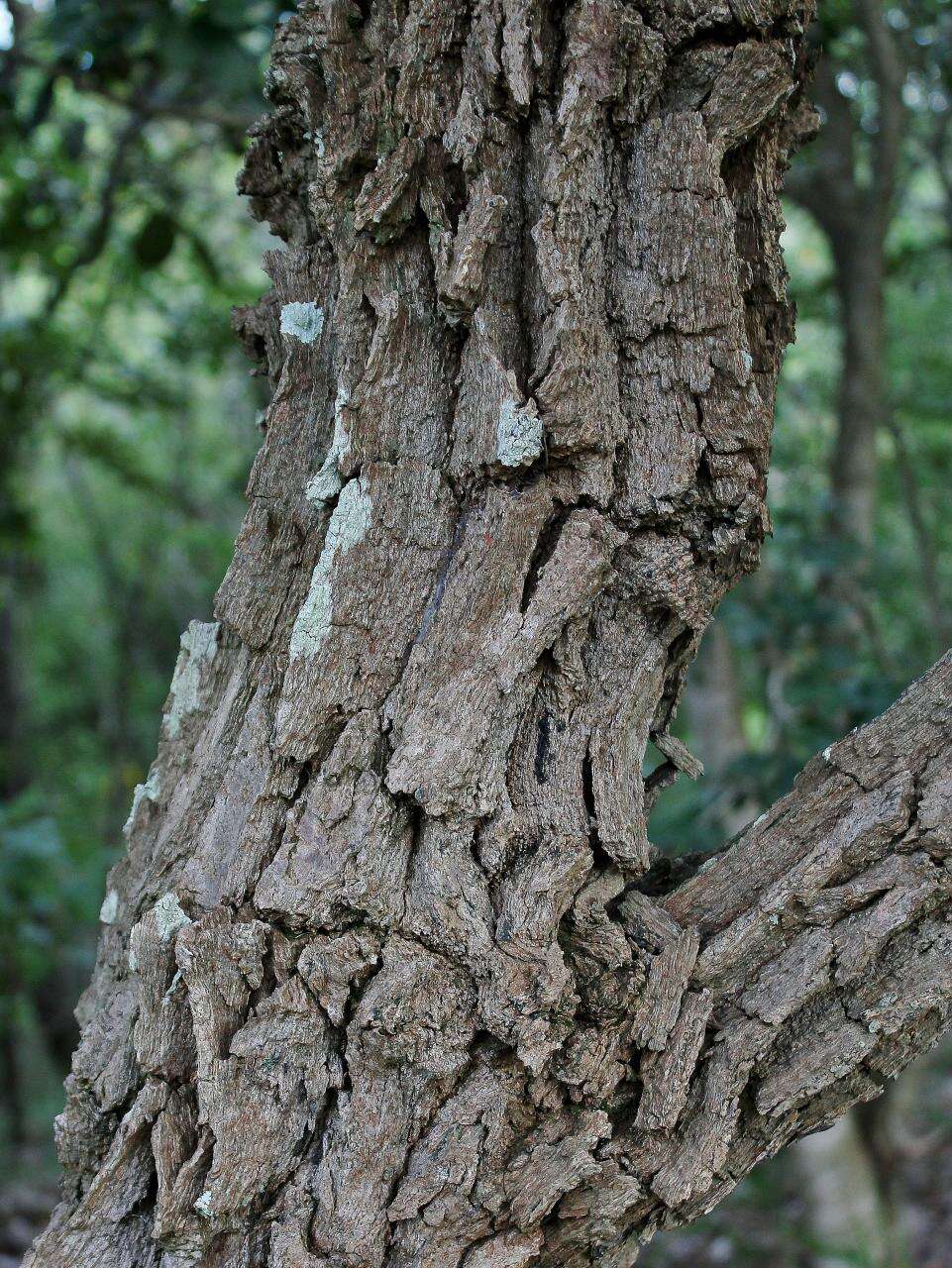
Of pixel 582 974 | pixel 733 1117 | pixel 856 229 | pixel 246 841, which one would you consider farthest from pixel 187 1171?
pixel 856 229

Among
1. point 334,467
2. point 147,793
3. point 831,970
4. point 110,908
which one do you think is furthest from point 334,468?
point 831,970

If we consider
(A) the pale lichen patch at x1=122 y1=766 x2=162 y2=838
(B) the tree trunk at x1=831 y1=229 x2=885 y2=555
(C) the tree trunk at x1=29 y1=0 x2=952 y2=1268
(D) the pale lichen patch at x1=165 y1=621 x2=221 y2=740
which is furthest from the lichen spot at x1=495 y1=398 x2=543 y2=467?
(B) the tree trunk at x1=831 y1=229 x2=885 y2=555

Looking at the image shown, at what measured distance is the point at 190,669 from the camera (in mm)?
1107

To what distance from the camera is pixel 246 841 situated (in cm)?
97

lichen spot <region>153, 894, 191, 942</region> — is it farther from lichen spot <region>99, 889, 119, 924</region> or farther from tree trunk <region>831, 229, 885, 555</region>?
tree trunk <region>831, 229, 885, 555</region>

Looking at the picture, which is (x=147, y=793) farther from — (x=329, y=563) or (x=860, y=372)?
(x=860, y=372)

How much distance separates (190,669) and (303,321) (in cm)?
38

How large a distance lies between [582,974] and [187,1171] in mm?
390

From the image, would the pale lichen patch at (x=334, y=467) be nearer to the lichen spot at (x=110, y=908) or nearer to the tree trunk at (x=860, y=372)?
the lichen spot at (x=110, y=908)

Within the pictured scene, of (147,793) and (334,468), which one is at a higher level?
(334,468)

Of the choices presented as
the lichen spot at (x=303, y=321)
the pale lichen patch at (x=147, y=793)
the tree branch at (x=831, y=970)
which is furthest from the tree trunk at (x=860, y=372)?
the pale lichen patch at (x=147, y=793)

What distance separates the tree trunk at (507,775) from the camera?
3.04 feet

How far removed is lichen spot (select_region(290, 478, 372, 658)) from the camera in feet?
3.17

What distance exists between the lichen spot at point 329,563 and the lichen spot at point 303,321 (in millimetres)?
179
